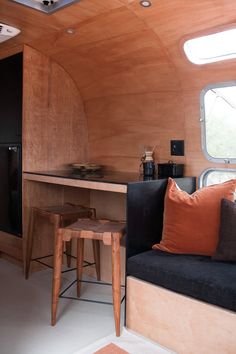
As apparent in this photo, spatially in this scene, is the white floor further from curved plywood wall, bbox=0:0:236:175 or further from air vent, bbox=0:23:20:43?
air vent, bbox=0:23:20:43

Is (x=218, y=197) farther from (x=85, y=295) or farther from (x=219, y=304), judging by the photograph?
(x=85, y=295)

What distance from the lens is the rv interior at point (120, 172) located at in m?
1.88

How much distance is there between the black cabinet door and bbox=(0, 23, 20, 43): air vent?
266mm

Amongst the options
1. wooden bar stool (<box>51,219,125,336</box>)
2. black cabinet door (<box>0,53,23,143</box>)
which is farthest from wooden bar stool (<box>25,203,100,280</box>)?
black cabinet door (<box>0,53,23,143</box>)

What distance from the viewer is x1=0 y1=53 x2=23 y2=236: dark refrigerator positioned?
302 cm

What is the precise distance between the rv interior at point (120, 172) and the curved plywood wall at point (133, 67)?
0.01m

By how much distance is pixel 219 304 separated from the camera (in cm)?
163

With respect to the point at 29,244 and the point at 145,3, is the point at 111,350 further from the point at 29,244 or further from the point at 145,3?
the point at 145,3

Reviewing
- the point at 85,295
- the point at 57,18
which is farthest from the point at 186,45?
the point at 85,295

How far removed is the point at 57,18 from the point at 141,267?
1.69 m

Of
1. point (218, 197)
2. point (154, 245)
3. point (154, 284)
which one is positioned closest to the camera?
point (154, 284)

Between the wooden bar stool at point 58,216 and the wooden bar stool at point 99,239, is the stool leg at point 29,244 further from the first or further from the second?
the wooden bar stool at point 99,239

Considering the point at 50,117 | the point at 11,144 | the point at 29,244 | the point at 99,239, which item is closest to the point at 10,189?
the point at 11,144

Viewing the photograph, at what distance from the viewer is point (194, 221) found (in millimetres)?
2035
